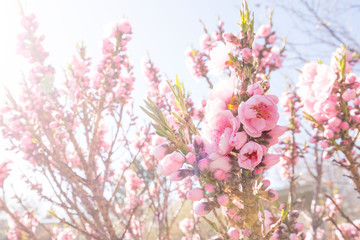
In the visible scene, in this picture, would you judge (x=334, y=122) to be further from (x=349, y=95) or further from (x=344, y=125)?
(x=349, y=95)

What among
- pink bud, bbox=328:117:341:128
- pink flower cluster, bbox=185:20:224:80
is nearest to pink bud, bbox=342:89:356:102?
pink bud, bbox=328:117:341:128

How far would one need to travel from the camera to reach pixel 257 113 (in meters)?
0.89

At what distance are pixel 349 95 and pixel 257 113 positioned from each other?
1.13 m

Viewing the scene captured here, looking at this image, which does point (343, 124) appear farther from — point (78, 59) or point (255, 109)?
point (78, 59)

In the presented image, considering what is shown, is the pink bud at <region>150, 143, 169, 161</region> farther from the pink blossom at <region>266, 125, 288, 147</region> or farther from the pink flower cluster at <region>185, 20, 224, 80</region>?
the pink flower cluster at <region>185, 20, 224, 80</region>

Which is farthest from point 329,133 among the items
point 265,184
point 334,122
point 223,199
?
point 223,199

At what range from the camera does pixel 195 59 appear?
13.2 ft

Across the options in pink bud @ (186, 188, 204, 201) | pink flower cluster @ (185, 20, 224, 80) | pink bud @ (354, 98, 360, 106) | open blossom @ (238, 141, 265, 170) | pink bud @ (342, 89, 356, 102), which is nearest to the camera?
open blossom @ (238, 141, 265, 170)

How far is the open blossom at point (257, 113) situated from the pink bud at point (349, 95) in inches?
41.3

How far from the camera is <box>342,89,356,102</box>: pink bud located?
1657mm

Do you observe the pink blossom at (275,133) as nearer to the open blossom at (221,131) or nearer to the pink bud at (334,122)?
the open blossom at (221,131)

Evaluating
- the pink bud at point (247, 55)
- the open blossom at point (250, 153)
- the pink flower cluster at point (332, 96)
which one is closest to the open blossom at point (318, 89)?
the pink flower cluster at point (332, 96)

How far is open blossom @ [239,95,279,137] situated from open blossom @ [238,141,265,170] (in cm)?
4

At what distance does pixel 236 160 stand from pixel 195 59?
3.25 metres
